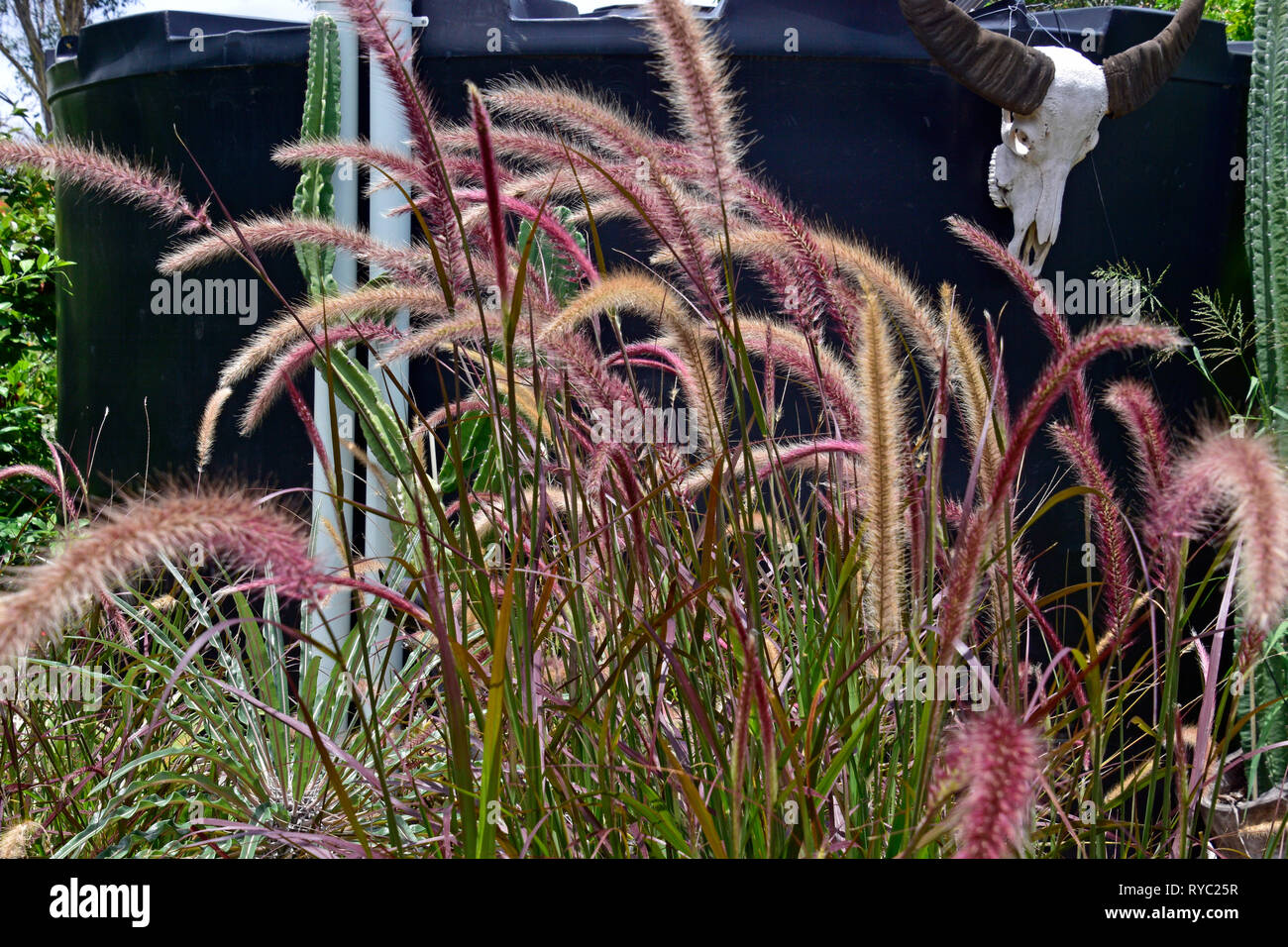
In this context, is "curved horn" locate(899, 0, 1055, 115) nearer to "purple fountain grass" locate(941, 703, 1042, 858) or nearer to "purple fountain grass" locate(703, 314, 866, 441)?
"purple fountain grass" locate(703, 314, 866, 441)

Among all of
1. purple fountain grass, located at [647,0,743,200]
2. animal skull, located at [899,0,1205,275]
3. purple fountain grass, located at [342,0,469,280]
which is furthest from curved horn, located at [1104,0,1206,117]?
purple fountain grass, located at [342,0,469,280]

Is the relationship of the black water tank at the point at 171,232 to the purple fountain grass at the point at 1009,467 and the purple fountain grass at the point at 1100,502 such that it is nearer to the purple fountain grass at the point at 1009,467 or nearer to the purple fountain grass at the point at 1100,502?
the purple fountain grass at the point at 1100,502

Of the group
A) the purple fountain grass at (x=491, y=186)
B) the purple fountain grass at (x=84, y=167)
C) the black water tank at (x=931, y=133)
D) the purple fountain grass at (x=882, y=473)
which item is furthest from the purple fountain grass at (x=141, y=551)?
the black water tank at (x=931, y=133)

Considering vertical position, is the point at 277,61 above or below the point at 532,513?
above

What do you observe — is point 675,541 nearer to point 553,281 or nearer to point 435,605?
point 435,605

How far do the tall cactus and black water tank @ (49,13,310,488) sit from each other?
3781 millimetres

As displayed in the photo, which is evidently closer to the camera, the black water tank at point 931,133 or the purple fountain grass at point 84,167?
the purple fountain grass at point 84,167

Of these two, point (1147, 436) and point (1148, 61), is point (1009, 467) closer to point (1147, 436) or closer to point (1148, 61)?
point (1147, 436)

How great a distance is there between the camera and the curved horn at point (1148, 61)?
369 centimetres

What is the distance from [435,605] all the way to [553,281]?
2.01 metres

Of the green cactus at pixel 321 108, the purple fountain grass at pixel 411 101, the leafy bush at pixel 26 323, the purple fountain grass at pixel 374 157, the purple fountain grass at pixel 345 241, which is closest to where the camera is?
the purple fountain grass at pixel 411 101

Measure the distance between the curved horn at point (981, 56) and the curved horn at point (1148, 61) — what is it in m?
0.30
